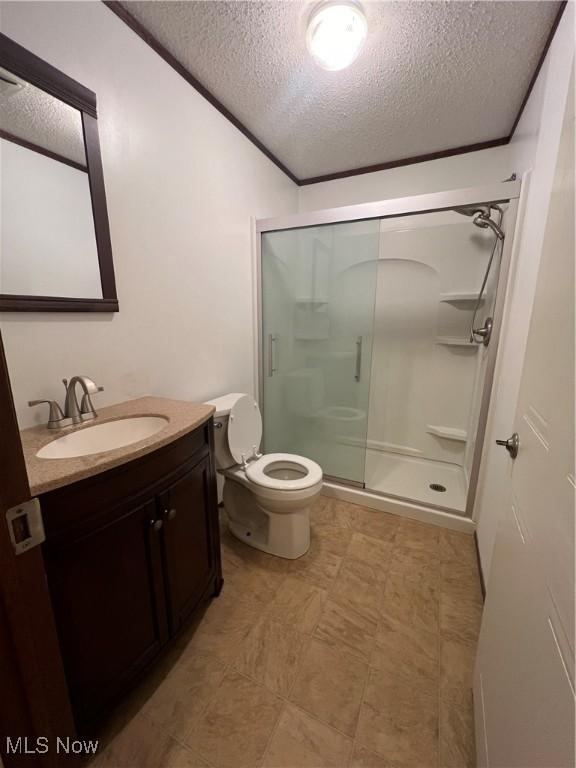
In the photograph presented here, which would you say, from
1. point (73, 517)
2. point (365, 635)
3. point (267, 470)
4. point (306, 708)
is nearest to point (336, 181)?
point (267, 470)

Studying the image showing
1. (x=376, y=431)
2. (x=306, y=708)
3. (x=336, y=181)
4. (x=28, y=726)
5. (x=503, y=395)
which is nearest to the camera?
(x=28, y=726)

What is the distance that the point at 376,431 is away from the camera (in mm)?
2863

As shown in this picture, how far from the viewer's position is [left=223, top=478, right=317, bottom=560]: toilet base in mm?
1633

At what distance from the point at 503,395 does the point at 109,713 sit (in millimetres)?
1974

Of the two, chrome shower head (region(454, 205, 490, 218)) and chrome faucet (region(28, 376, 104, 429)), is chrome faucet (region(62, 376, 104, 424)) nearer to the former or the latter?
chrome faucet (region(28, 376, 104, 429))

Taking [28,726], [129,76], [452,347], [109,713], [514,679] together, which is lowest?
[109,713]

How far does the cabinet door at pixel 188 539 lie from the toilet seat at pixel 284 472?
0.36 m

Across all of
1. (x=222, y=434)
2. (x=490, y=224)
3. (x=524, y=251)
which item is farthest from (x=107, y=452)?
(x=490, y=224)

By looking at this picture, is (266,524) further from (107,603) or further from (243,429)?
(107,603)

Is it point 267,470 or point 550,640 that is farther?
point 267,470

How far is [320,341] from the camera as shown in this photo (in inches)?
91.1

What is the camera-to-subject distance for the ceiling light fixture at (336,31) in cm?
114

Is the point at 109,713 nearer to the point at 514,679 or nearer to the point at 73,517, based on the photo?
the point at 73,517

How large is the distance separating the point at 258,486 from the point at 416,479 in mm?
1419
